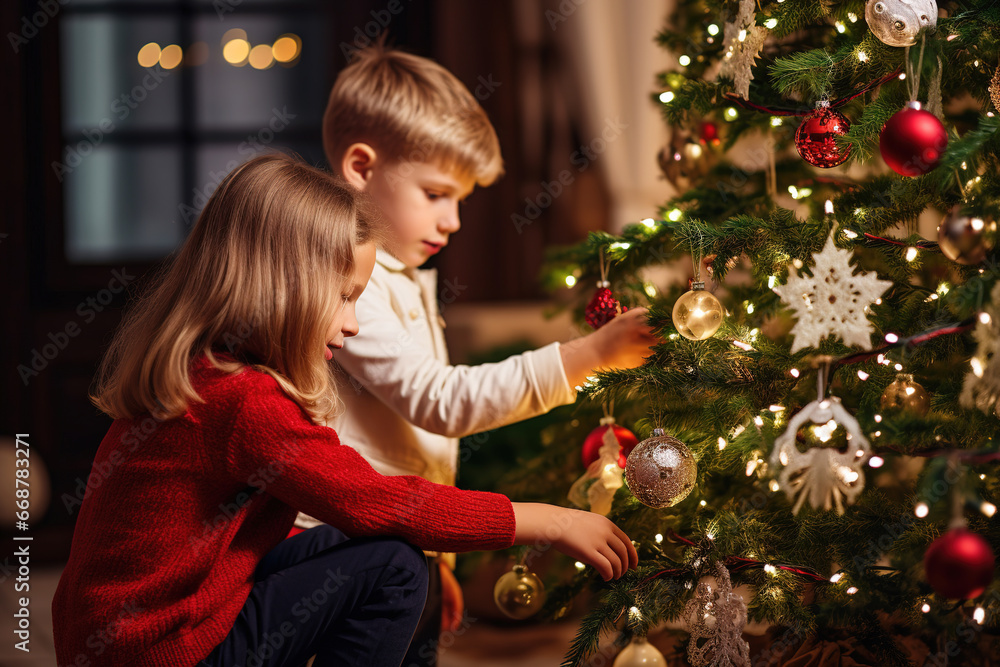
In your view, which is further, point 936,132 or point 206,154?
point 206,154

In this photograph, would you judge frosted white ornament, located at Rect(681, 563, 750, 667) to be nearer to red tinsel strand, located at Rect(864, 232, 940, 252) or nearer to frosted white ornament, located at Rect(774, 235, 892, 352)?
frosted white ornament, located at Rect(774, 235, 892, 352)

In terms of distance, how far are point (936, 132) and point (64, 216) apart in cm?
227

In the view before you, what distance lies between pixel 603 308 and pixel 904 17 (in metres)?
0.47

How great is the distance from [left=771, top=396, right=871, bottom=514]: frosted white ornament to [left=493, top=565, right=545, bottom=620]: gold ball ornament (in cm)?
49

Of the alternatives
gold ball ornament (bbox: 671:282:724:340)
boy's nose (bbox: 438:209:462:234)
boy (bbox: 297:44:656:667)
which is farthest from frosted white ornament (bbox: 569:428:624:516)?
boy's nose (bbox: 438:209:462:234)

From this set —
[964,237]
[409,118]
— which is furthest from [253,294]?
[964,237]

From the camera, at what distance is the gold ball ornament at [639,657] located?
3.10ft

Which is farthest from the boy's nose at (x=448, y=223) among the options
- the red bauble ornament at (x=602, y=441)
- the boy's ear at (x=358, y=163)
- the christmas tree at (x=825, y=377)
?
the red bauble ornament at (x=602, y=441)

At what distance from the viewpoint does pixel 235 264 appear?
0.88 meters

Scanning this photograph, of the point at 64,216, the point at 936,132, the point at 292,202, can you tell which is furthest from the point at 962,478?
the point at 64,216

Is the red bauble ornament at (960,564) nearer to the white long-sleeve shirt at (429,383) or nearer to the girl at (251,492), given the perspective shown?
the girl at (251,492)

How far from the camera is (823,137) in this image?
87 centimetres

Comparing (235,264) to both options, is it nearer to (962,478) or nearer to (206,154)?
(962,478)

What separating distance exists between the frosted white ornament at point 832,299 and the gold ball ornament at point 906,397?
0.40 ft
